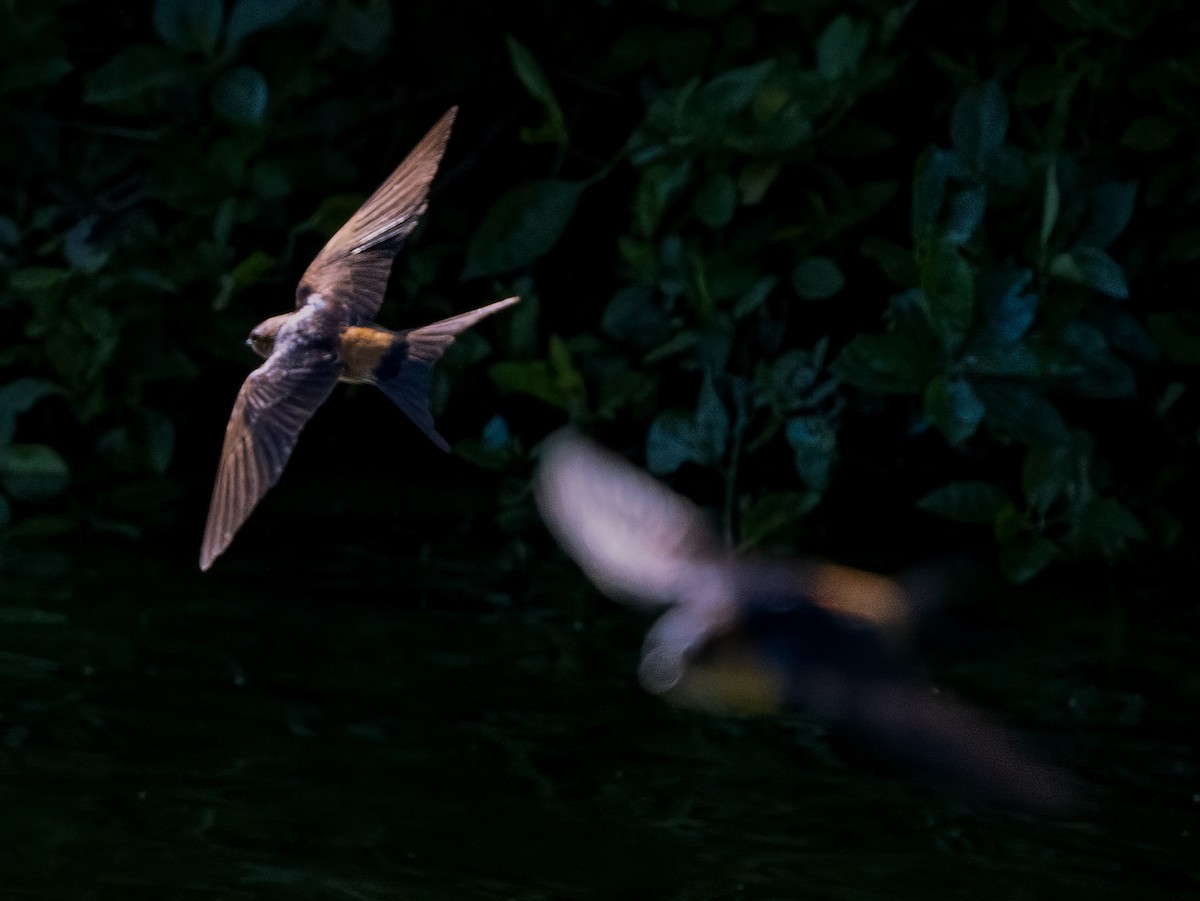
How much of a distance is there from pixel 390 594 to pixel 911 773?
1.55 metres

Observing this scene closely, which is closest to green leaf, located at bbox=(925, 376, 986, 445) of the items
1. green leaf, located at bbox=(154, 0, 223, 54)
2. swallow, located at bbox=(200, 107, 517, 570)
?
swallow, located at bbox=(200, 107, 517, 570)

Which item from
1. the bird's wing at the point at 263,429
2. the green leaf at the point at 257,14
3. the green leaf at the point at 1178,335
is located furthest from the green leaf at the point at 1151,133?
the bird's wing at the point at 263,429

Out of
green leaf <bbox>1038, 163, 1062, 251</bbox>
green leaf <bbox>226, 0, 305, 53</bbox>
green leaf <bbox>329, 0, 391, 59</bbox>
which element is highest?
green leaf <bbox>226, 0, 305, 53</bbox>

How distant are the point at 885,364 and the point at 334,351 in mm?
1668

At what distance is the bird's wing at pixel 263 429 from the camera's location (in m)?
3.15

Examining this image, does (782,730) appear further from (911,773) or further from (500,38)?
(500,38)

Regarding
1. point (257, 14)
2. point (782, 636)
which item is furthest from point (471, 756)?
point (257, 14)

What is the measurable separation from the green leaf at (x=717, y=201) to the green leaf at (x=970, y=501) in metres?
0.85

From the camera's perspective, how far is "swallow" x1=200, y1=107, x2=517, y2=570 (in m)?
3.26

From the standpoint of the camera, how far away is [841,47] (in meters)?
5.02

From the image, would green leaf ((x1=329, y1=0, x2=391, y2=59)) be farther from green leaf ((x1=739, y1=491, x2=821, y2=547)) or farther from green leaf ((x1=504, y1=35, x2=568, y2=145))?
green leaf ((x1=739, y1=491, x2=821, y2=547))

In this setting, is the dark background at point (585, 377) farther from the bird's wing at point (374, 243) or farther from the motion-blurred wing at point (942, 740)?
the motion-blurred wing at point (942, 740)

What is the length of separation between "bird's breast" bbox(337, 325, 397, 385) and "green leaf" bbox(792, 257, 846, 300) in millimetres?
1768

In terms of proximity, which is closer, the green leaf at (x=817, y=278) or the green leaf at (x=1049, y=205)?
the green leaf at (x=1049, y=205)
